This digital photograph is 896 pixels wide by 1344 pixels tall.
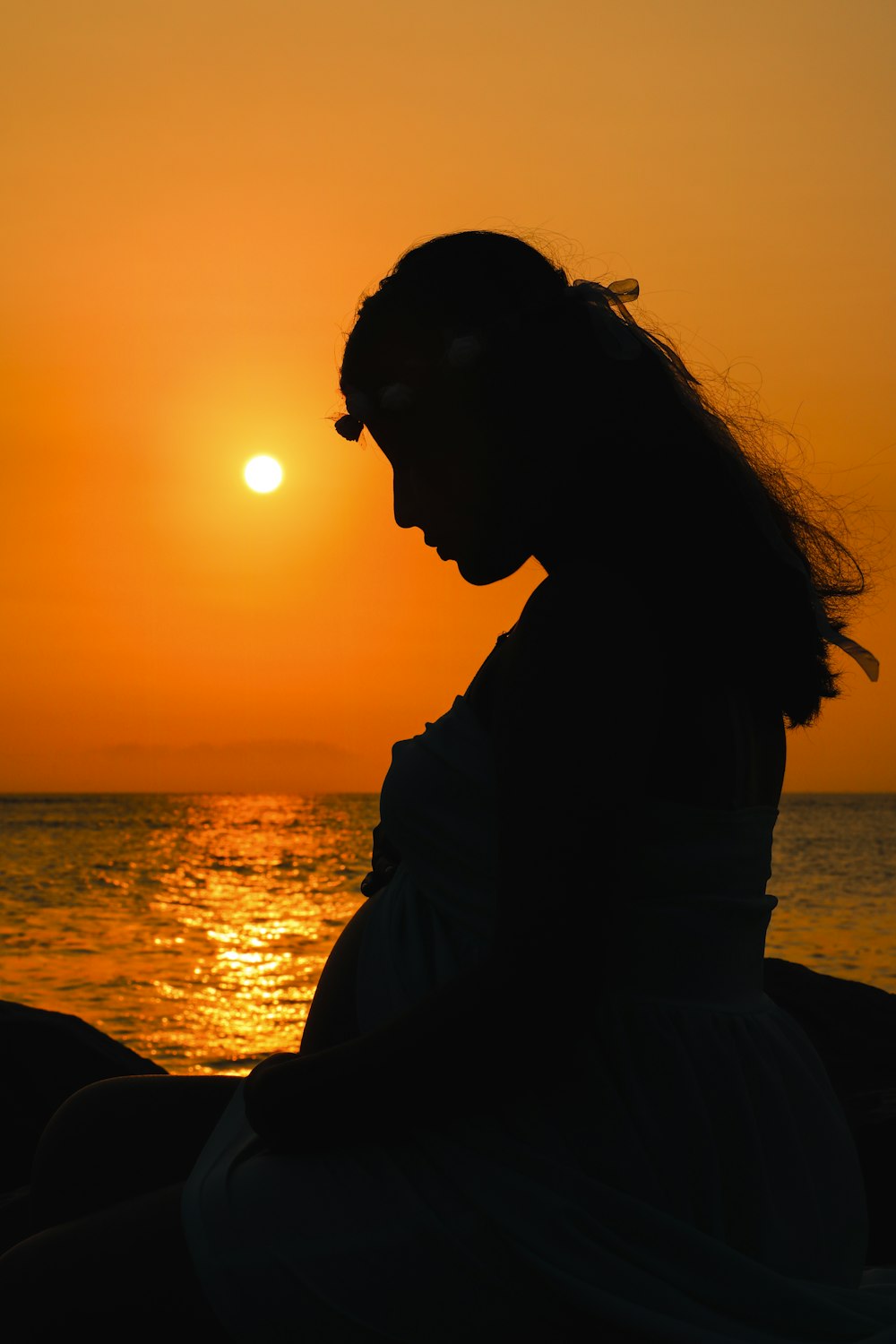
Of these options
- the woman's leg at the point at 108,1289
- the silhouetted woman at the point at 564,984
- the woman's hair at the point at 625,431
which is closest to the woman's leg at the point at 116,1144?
the silhouetted woman at the point at 564,984

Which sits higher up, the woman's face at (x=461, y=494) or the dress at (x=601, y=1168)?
the woman's face at (x=461, y=494)

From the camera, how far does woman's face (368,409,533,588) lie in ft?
5.23

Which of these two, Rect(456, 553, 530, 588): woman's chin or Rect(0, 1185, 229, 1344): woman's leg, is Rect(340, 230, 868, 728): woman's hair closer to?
Rect(456, 553, 530, 588): woman's chin

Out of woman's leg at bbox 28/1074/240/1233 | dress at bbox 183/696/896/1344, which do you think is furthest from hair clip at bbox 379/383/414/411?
woman's leg at bbox 28/1074/240/1233

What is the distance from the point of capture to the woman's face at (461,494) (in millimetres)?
1594

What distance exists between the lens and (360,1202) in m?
1.27

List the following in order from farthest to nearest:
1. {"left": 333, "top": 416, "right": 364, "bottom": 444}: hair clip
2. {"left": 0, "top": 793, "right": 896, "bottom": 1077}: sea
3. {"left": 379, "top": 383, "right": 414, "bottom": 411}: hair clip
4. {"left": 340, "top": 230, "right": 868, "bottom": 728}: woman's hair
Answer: {"left": 0, "top": 793, "right": 896, "bottom": 1077}: sea → {"left": 333, "top": 416, "right": 364, "bottom": 444}: hair clip → {"left": 379, "top": 383, "right": 414, "bottom": 411}: hair clip → {"left": 340, "top": 230, "right": 868, "bottom": 728}: woman's hair

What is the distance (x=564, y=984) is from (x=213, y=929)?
17.8 m

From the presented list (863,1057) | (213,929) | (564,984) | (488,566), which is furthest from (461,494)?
(213,929)

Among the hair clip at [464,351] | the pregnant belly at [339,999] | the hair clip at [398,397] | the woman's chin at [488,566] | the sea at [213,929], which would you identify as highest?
the hair clip at [464,351]

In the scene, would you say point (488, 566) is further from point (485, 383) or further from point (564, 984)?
point (564, 984)

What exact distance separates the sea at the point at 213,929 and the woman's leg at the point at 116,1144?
0.81 meters

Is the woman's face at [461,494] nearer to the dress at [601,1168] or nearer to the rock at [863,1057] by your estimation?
the dress at [601,1168]

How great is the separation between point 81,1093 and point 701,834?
105 centimetres
